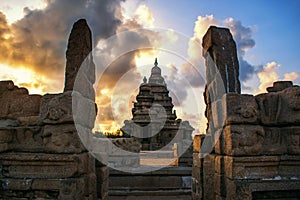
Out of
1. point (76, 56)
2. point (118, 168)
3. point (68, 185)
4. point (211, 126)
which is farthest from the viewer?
point (118, 168)

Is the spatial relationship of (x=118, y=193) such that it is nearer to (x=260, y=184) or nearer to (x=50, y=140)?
(x=50, y=140)

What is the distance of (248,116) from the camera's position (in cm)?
421

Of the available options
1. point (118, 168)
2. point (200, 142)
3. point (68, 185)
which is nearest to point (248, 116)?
point (200, 142)

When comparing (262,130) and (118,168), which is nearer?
(262,130)

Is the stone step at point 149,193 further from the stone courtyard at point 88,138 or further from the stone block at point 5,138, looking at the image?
the stone block at point 5,138

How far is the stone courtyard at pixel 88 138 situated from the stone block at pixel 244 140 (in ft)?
0.05

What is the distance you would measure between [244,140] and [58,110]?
3006 millimetres

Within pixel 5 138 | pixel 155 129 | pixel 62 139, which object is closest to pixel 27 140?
pixel 5 138

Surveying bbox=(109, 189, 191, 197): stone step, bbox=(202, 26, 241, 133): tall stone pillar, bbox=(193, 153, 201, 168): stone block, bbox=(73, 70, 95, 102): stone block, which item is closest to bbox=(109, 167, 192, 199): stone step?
bbox=(109, 189, 191, 197): stone step

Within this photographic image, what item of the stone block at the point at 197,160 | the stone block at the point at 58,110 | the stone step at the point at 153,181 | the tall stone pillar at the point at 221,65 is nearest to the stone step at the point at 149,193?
the stone step at the point at 153,181

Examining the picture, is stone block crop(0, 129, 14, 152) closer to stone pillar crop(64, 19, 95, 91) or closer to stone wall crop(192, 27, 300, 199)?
stone pillar crop(64, 19, 95, 91)

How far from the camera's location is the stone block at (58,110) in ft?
13.1

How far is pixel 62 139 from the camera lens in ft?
13.1

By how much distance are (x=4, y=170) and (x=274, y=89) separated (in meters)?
5.74
